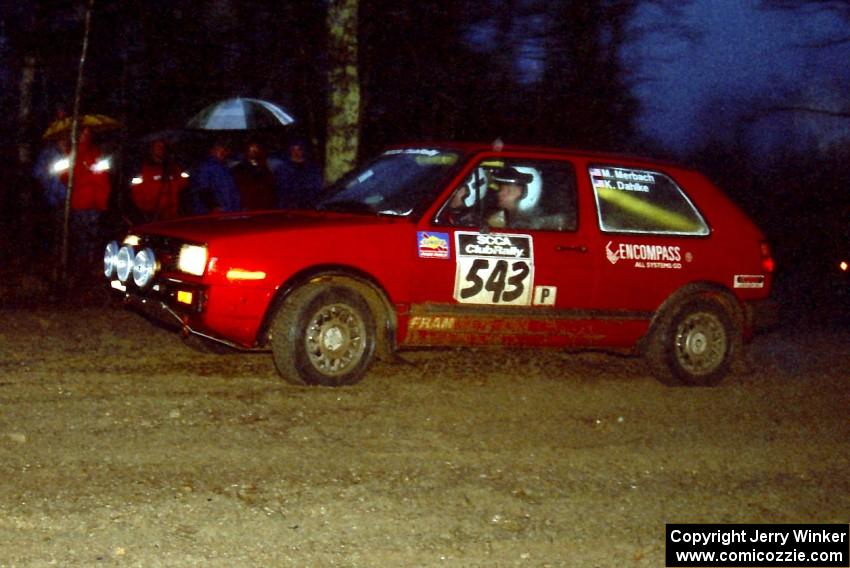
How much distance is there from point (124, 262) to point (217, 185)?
382 centimetres

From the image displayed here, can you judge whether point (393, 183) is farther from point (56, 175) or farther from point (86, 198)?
point (56, 175)

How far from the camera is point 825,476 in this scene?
6879mm

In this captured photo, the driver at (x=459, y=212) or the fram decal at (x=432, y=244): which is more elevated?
the driver at (x=459, y=212)

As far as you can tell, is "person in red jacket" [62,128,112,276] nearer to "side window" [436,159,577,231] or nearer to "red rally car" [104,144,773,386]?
"red rally car" [104,144,773,386]

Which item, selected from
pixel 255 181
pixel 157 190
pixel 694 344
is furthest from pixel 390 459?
Answer: pixel 157 190

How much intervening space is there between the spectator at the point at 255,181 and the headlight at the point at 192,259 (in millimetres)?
4260

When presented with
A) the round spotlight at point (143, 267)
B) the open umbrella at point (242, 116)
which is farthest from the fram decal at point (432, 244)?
the open umbrella at point (242, 116)

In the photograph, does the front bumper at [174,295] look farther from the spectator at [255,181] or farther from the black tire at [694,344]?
the spectator at [255,181]

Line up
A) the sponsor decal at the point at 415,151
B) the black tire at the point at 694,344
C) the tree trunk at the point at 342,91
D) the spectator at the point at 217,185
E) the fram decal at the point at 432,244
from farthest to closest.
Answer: the tree trunk at the point at 342,91, the spectator at the point at 217,185, the black tire at the point at 694,344, the sponsor decal at the point at 415,151, the fram decal at the point at 432,244

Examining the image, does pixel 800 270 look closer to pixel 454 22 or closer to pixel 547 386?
pixel 454 22

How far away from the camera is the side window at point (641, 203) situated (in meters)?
9.37

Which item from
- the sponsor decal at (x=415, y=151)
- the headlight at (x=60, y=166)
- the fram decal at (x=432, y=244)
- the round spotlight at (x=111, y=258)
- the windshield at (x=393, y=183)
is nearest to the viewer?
the fram decal at (x=432, y=244)

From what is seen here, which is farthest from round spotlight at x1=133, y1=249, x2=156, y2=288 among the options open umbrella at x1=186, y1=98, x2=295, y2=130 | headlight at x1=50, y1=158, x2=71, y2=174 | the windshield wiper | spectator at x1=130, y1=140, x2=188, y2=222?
open umbrella at x1=186, y1=98, x2=295, y2=130

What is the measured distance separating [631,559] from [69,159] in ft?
30.2
